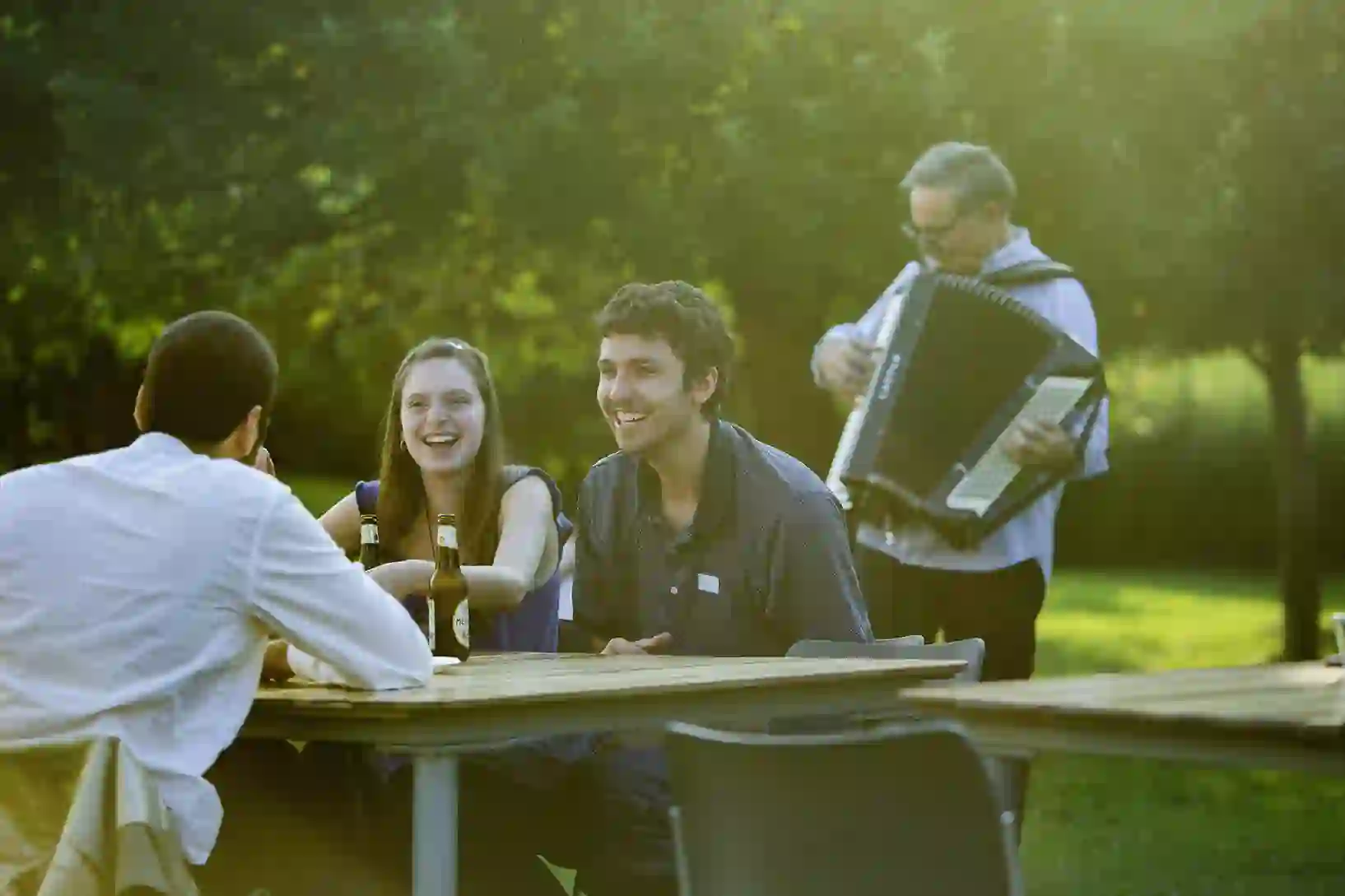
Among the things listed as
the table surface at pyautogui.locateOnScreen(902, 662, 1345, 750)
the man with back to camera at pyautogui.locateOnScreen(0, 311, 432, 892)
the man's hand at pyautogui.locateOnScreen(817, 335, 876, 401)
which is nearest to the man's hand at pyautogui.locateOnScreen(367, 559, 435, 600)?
the man with back to camera at pyautogui.locateOnScreen(0, 311, 432, 892)

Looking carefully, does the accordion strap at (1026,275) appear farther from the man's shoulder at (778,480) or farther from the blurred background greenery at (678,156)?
the blurred background greenery at (678,156)

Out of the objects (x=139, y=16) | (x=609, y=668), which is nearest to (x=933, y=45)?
(x=139, y=16)

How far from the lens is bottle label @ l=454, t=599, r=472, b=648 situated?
4.42 m

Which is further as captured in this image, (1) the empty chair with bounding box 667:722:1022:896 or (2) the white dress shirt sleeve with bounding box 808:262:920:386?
(2) the white dress shirt sleeve with bounding box 808:262:920:386

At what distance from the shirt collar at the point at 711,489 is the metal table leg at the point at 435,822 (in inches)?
51.3

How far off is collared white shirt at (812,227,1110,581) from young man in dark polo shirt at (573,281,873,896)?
4.76 feet

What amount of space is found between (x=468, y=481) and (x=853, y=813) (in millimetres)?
2377

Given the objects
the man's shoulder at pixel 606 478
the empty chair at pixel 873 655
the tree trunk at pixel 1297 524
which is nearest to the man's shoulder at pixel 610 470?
the man's shoulder at pixel 606 478

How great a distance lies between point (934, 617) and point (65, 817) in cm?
341

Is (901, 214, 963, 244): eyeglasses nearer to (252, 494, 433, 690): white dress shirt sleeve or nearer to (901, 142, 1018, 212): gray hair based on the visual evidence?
(901, 142, 1018, 212): gray hair

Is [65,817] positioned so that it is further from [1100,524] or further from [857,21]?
[1100,524]

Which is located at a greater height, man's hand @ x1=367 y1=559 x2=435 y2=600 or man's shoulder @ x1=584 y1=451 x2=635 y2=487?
man's shoulder @ x1=584 y1=451 x2=635 y2=487

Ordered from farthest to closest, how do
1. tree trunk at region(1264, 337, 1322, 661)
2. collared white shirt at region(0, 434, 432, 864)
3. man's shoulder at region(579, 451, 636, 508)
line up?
tree trunk at region(1264, 337, 1322, 661) → man's shoulder at region(579, 451, 636, 508) → collared white shirt at region(0, 434, 432, 864)

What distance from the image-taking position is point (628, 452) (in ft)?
Result: 15.7
